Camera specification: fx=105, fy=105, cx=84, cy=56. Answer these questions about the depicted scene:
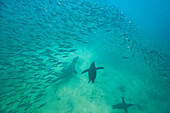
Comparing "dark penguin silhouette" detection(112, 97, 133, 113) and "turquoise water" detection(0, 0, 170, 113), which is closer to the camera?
"turquoise water" detection(0, 0, 170, 113)

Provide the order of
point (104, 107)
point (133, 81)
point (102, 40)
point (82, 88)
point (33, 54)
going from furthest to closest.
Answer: point (102, 40), point (133, 81), point (33, 54), point (82, 88), point (104, 107)

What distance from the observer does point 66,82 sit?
952 centimetres

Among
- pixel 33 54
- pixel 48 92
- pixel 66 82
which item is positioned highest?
pixel 33 54

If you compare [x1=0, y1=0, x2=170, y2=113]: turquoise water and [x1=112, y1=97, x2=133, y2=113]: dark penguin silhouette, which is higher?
[x1=0, y1=0, x2=170, y2=113]: turquoise water

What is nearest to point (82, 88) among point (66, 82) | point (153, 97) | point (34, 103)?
point (66, 82)

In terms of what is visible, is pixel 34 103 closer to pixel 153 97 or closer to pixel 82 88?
pixel 82 88

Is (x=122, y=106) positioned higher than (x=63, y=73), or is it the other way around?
(x=63, y=73)

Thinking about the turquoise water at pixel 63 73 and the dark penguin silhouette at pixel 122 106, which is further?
the dark penguin silhouette at pixel 122 106

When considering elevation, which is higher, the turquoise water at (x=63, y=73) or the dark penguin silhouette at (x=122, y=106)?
the turquoise water at (x=63, y=73)

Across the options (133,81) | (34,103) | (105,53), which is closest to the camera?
(34,103)

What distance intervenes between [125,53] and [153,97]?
6.58 metres

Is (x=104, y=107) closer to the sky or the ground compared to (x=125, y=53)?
closer to the ground

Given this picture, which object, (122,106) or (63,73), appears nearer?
(122,106)

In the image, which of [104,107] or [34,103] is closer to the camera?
[34,103]
